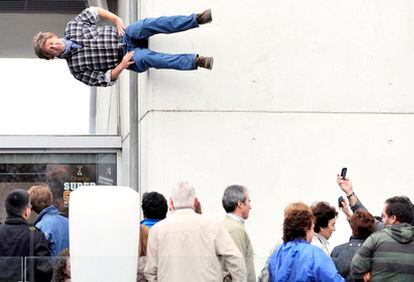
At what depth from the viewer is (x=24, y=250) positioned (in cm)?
799

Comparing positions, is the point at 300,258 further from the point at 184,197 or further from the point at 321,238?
the point at 321,238

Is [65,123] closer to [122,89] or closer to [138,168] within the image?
[122,89]

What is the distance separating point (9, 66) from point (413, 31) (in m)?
4.22

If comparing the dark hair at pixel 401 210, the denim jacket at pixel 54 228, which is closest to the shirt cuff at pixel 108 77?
the denim jacket at pixel 54 228

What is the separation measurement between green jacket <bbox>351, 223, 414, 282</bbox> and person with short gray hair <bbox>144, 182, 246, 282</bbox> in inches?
35.9

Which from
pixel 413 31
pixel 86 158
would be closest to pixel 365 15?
pixel 413 31

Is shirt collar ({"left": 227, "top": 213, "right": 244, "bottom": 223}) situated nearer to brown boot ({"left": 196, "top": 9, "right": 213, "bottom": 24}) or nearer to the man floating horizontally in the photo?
the man floating horizontally

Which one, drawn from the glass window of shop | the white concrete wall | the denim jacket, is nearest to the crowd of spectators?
the denim jacket

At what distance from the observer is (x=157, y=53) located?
9.65 meters

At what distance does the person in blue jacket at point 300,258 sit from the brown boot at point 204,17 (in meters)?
2.39

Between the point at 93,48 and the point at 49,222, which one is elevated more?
the point at 93,48

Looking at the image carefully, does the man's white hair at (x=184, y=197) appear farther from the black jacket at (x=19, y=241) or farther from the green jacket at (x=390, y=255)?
the green jacket at (x=390, y=255)

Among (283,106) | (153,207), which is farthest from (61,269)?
(283,106)

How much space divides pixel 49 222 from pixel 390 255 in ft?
8.85
